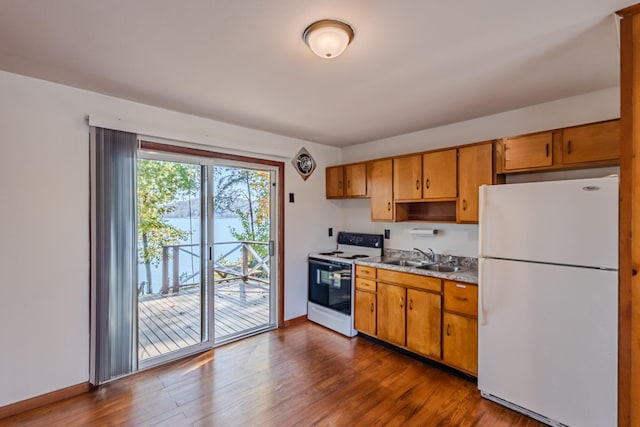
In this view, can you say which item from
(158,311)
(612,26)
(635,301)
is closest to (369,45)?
(612,26)

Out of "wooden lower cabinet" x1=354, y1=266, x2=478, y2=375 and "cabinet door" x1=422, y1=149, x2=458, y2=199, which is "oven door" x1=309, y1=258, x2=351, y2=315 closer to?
"wooden lower cabinet" x1=354, y1=266, x2=478, y2=375

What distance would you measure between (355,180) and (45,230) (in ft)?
10.2

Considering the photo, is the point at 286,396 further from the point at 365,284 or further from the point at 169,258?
the point at 169,258

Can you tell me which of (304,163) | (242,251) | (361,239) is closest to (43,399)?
(242,251)

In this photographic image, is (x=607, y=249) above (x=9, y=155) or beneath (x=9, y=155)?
beneath

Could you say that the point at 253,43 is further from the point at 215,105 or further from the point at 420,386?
the point at 420,386

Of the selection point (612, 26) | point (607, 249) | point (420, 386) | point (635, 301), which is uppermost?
point (612, 26)

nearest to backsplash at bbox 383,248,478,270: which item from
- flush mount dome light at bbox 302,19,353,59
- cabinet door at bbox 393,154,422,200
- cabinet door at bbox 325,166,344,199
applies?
cabinet door at bbox 393,154,422,200

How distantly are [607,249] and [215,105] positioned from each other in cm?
313

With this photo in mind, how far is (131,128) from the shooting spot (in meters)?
2.55

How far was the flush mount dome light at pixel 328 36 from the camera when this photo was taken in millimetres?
1535

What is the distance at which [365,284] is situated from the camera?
3.43 metres

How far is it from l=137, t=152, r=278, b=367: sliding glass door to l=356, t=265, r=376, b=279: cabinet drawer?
108 cm

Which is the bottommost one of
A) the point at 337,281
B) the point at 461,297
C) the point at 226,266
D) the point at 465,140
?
the point at 337,281
